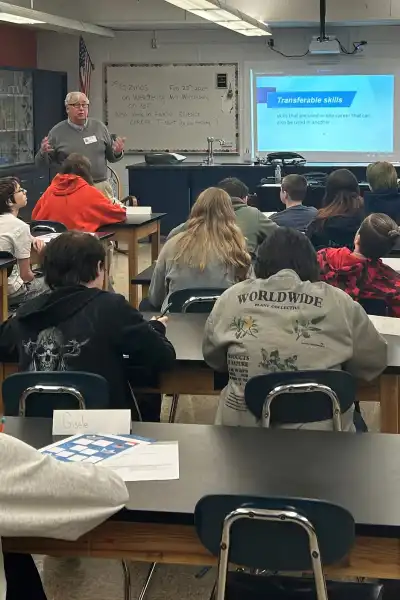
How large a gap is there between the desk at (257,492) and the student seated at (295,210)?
4049mm

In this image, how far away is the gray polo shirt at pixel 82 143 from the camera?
781 cm

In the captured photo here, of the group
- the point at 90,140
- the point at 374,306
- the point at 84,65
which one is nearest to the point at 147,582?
the point at 374,306

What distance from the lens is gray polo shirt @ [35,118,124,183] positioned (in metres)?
7.81

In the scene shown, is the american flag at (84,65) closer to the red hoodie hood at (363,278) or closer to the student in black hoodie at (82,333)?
the red hoodie hood at (363,278)

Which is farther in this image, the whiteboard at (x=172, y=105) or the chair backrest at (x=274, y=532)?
the whiteboard at (x=172, y=105)

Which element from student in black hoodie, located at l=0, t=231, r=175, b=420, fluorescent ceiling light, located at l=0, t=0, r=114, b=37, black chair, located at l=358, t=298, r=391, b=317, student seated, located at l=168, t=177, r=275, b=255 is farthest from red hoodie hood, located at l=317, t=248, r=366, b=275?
fluorescent ceiling light, located at l=0, t=0, r=114, b=37

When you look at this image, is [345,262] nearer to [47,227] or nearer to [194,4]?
[47,227]

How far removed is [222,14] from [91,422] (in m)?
6.92

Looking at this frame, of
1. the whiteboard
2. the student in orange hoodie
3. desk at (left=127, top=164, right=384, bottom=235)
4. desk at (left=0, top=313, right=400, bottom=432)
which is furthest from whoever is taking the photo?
the whiteboard

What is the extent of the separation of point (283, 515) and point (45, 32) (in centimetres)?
1142

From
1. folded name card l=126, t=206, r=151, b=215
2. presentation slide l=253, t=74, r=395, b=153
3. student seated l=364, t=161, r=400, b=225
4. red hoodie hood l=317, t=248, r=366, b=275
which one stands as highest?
presentation slide l=253, t=74, r=395, b=153

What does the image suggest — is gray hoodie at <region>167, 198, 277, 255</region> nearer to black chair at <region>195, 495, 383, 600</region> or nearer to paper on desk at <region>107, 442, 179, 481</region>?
paper on desk at <region>107, 442, 179, 481</region>

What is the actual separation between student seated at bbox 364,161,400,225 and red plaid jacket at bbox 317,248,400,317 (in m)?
2.77

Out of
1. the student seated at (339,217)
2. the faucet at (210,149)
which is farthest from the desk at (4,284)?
the faucet at (210,149)
